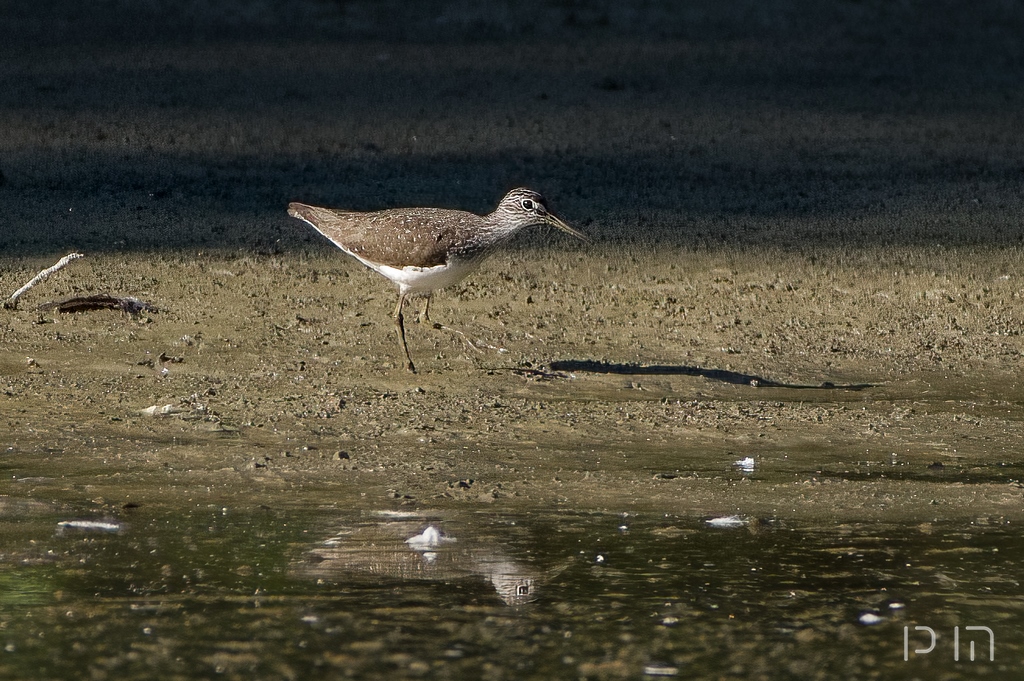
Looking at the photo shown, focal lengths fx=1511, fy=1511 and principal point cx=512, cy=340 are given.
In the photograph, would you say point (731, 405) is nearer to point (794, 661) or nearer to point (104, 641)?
point (794, 661)

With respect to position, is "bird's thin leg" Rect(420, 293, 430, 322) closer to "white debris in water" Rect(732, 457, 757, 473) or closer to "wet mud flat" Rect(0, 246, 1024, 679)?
"wet mud flat" Rect(0, 246, 1024, 679)

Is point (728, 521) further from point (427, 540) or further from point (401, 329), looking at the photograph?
point (401, 329)

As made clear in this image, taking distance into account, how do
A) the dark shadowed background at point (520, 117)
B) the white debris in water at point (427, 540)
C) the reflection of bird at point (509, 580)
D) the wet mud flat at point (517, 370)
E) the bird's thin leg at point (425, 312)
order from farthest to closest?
the dark shadowed background at point (520, 117)
the bird's thin leg at point (425, 312)
the white debris in water at point (427, 540)
the reflection of bird at point (509, 580)
the wet mud flat at point (517, 370)

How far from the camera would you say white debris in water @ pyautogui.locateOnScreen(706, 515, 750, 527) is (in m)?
5.31

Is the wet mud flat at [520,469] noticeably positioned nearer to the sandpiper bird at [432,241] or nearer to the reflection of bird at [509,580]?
the reflection of bird at [509,580]

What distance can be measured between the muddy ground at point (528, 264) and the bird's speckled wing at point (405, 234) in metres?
0.49

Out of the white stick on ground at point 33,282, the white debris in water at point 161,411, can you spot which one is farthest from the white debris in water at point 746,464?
the white stick on ground at point 33,282

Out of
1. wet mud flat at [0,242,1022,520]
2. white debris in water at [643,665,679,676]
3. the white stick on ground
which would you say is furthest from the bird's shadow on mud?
white debris in water at [643,665,679,676]

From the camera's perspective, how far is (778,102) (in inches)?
540

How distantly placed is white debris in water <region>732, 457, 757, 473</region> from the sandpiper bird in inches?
74.8

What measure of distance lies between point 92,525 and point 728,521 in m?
2.20

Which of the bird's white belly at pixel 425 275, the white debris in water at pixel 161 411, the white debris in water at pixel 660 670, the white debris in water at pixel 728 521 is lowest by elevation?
the white debris in water at pixel 660 670

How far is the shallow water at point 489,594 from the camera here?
4.18m

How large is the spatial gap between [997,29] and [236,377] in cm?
1282
